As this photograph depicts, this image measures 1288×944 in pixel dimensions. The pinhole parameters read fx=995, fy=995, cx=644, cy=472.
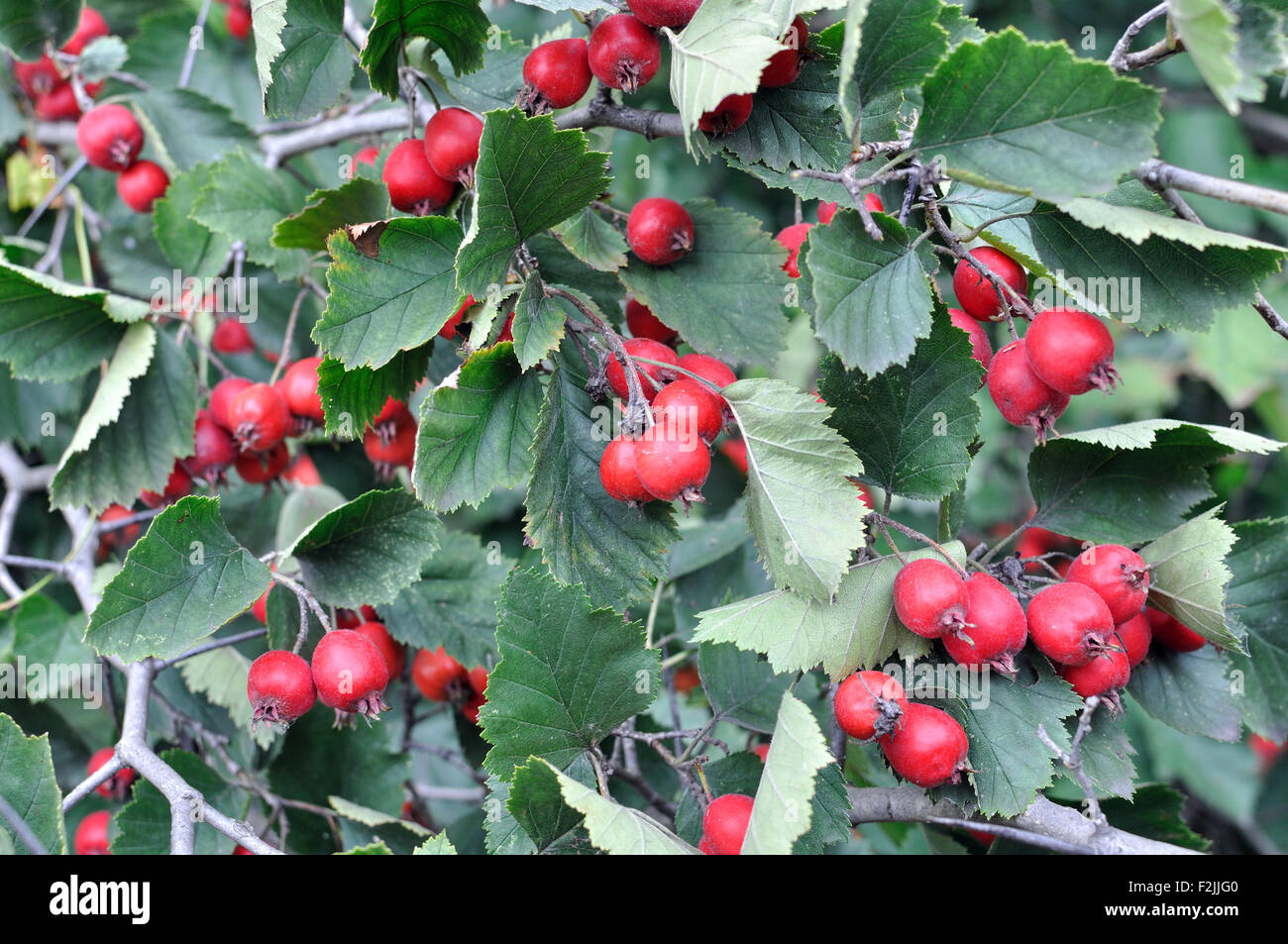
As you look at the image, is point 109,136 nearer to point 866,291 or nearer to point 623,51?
point 623,51

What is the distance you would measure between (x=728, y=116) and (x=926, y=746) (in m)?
0.79

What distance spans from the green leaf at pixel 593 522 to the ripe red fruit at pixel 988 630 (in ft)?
1.21

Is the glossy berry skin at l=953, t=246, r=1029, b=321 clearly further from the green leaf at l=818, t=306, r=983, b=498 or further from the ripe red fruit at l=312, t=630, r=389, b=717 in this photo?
the ripe red fruit at l=312, t=630, r=389, b=717

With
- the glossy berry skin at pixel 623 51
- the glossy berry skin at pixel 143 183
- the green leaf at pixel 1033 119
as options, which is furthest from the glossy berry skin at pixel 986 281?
the glossy berry skin at pixel 143 183

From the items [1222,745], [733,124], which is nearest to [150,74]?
[733,124]

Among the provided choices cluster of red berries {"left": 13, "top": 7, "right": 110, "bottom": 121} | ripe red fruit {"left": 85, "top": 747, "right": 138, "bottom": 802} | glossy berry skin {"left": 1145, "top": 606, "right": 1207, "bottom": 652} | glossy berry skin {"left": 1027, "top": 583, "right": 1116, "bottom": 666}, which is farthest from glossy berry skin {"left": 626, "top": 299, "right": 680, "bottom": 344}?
cluster of red berries {"left": 13, "top": 7, "right": 110, "bottom": 121}

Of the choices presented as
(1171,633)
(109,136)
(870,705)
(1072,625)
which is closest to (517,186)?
(870,705)

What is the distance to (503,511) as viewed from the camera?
2.57 metres

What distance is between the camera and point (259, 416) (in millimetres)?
1620

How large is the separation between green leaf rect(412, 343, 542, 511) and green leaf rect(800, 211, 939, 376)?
→ 38 cm

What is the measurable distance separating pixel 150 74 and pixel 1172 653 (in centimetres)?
260

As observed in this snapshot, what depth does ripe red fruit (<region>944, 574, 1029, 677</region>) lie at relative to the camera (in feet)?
3.69

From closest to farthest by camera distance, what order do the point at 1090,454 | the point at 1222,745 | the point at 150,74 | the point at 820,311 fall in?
1. the point at 820,311
2. the point at 1090,454
3. the point at 150,74
4. the point at 1222,745
